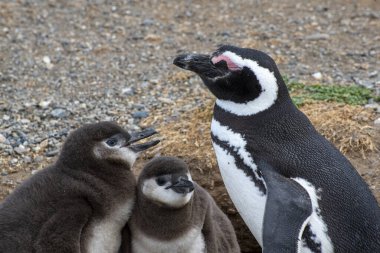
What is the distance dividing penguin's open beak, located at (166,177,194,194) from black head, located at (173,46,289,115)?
554 mm

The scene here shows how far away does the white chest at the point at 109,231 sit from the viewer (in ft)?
14.0

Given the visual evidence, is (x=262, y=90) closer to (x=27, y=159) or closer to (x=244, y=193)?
(x=244, y=193)

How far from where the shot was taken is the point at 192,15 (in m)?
8.88

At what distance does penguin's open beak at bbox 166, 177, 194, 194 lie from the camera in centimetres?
419

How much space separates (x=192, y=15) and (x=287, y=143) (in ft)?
15.7

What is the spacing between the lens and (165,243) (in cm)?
439

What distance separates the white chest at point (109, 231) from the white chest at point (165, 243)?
0.10m

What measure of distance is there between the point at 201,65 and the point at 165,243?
104cm

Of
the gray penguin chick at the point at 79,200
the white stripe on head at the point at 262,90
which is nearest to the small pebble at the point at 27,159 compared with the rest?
the gray penguin chick at the point at 79,200

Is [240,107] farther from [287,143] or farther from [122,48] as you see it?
[122,48]

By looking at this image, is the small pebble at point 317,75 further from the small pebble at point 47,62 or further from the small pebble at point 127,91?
the small pebble at point 47,62

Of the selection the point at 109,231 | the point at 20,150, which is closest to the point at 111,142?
the point at 109,231

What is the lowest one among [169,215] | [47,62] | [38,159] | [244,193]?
[47,62]

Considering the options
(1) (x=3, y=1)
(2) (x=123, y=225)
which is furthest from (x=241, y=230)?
(1) (x=3, y=1)
